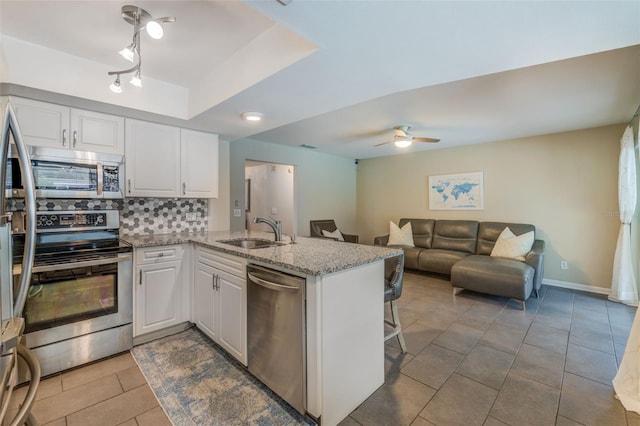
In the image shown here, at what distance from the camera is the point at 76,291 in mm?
2082

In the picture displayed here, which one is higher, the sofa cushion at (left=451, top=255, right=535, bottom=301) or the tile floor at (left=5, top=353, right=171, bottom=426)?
the sofa cushion at (left=451, top=255, right=535, bottom=301)

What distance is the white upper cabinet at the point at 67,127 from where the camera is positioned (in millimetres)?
2123

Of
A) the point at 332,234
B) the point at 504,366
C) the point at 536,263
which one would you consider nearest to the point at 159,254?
the point at 504,366

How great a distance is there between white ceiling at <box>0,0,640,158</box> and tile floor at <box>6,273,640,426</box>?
195 centimetres

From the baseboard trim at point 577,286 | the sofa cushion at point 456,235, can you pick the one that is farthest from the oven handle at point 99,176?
the baseboard trim at point 577,286

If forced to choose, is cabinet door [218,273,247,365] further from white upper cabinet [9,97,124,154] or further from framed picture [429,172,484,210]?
framed picture [429,172,484,210]

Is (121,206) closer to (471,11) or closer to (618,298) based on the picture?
(471,11)

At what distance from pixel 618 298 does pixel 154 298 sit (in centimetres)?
→ 533

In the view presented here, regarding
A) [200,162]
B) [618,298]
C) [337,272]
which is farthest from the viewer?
[618,298]

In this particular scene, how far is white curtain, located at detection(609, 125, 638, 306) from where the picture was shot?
332 centimetres

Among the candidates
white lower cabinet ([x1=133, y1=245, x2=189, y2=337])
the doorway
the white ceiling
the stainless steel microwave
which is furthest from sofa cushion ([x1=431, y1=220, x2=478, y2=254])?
the stainless steel microwave

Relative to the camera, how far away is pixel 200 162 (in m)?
3.13

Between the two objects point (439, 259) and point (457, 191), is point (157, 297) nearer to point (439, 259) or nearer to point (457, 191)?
point (439, 259)

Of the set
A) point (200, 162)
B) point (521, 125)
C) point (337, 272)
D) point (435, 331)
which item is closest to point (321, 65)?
point (337, 272)
